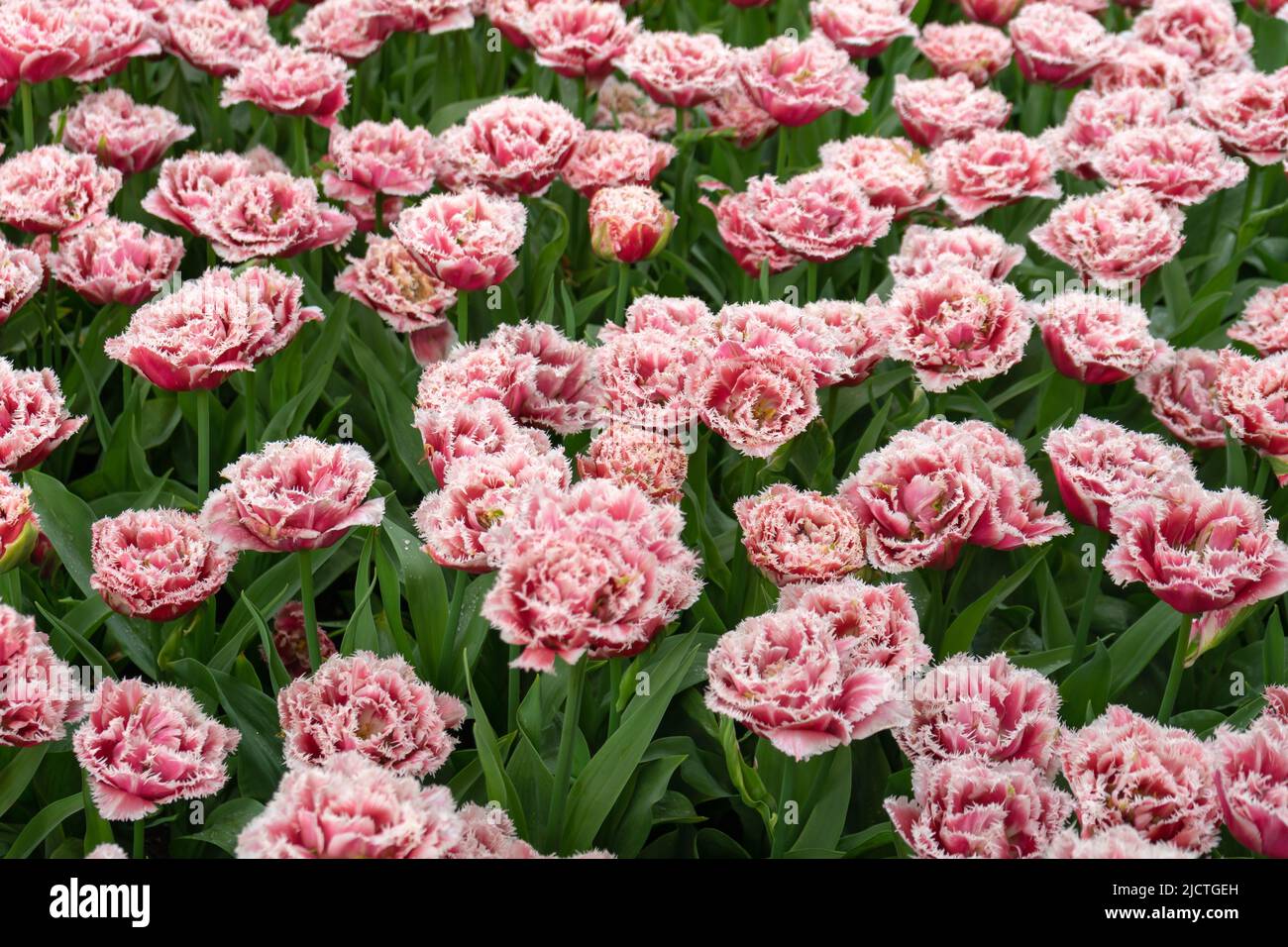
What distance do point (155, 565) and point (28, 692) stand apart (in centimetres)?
25

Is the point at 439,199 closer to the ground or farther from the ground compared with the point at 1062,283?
farther from the ground

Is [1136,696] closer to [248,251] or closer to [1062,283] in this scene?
[1062,283]

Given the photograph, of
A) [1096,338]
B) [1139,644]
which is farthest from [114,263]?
[1139,644]

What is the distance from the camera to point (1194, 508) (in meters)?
1.64

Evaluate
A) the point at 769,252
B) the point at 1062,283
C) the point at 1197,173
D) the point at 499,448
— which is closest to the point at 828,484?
the point at 769,252

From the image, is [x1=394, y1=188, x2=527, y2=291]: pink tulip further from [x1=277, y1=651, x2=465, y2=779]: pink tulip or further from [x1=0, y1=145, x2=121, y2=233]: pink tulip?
[x1=277, y1=651, x2=465, y2=779]: pink tulip

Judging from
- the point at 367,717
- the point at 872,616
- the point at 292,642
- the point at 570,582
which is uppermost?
the point at 570,582

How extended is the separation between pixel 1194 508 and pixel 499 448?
0.90 m

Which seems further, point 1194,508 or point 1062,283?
point 1062,283

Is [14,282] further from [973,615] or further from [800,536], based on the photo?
[973,615]

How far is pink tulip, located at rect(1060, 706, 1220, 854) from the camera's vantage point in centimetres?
140

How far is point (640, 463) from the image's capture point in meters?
1.74

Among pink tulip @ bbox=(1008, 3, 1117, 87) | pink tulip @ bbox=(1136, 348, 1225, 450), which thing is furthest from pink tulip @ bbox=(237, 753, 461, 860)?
pink tulip @ bbox=(1008, 3, 1117, 87)
